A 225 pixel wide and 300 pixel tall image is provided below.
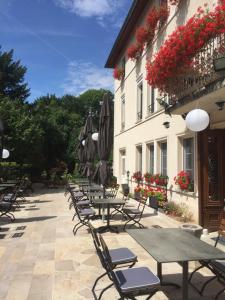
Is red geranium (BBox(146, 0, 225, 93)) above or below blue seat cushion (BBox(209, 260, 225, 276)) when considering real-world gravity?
above

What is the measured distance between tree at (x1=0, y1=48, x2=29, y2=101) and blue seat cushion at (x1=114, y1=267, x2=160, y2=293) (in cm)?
2855

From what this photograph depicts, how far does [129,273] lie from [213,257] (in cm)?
93

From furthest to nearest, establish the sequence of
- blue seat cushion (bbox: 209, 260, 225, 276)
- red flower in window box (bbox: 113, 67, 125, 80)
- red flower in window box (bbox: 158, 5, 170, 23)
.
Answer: red flower in window box (bbox: 113, 67, 125, 80) < red flower in window box (bbox: 158, 5, 170, 23) < blue seat cushion (bbox: 209, 260, 225, 276)

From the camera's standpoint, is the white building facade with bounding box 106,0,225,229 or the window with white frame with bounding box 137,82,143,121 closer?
the white building facade with bounding box 106,0,225,229

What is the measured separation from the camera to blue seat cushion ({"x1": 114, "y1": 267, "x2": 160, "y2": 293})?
11.4 feet

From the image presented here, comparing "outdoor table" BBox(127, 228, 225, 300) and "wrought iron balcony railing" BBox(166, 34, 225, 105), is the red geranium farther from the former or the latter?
"outdoor table" BBox(127, 228, 225, 300)

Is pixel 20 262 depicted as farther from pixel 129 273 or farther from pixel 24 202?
pixel 24 202

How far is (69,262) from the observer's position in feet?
18.5

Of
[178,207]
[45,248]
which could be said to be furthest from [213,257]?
[178,207]

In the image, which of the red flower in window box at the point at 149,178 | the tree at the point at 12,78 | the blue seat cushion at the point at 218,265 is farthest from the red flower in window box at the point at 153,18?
the tree at the point at 12,78

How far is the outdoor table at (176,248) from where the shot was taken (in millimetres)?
3617

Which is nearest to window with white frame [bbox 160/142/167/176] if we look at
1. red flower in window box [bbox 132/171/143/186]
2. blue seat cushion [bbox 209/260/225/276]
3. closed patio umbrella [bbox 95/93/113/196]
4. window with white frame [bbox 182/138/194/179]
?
window with white frame [bbox 182/138/194/179]

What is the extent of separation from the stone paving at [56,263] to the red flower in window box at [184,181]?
0.99 meters

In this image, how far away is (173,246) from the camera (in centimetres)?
406
